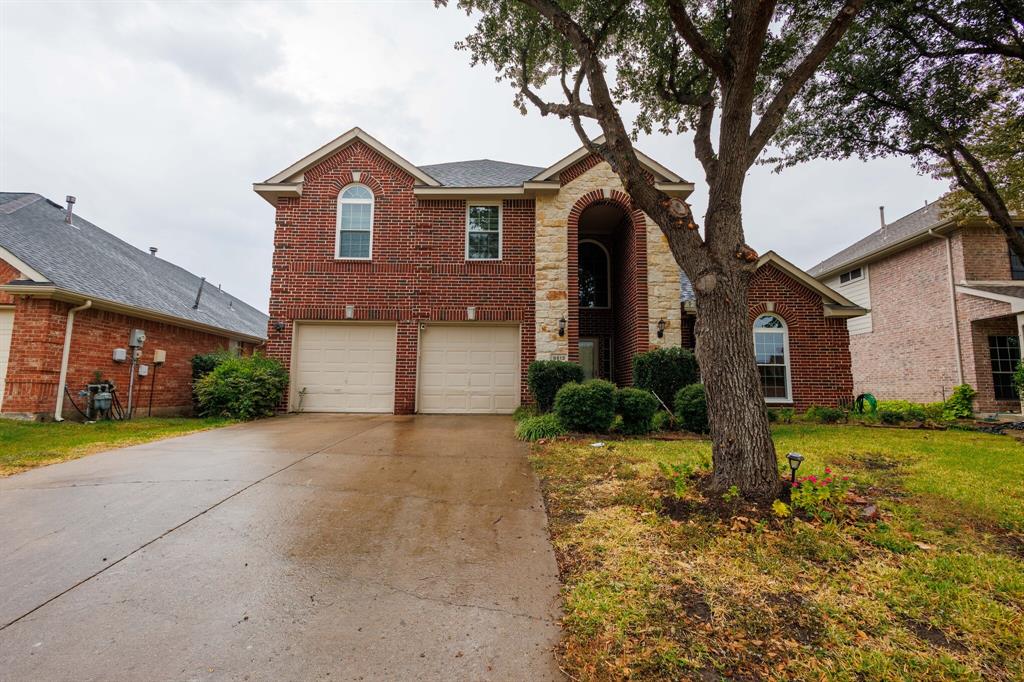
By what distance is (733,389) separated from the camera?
3.99 metres

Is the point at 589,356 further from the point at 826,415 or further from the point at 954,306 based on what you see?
the point at 954,306

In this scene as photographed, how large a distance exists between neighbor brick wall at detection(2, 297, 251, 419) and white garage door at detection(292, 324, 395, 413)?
4.19 metres

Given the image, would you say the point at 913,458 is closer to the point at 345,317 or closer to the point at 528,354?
the point at 528,354

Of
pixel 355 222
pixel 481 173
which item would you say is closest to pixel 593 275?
pixel 481 173

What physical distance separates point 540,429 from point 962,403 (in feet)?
46.2

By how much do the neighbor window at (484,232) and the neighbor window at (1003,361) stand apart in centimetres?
Answer: 1554

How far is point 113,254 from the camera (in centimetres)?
1323

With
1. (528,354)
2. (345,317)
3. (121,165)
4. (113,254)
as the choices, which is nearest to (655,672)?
(528,354)

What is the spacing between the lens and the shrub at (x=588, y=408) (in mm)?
7504

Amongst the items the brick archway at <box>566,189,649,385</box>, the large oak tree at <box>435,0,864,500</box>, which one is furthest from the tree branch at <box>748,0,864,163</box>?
the brick archway at <box>566,189,649,385</box>

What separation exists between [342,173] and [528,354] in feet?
22.6

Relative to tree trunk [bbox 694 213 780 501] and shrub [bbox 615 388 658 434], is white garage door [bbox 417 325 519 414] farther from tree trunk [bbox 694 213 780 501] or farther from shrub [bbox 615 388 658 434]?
tree trunk [bbox 694 213 780 501]

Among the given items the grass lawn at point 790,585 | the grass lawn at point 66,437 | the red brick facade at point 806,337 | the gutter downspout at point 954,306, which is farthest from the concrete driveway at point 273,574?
the gutter downspout at point 954,306

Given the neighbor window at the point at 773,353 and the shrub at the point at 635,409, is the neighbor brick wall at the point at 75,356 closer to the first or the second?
the shrub at the point at 635,409
